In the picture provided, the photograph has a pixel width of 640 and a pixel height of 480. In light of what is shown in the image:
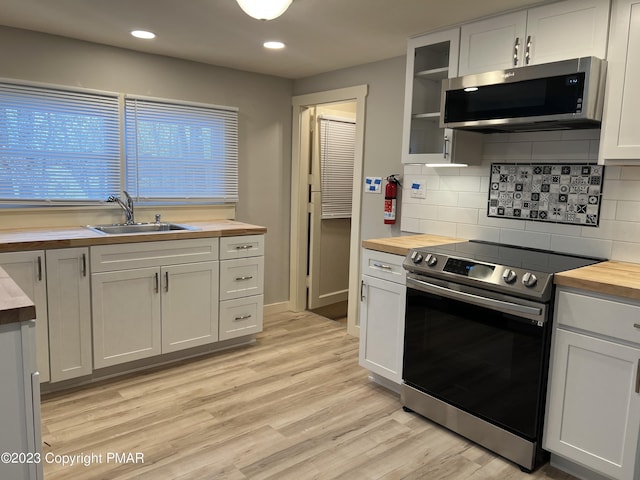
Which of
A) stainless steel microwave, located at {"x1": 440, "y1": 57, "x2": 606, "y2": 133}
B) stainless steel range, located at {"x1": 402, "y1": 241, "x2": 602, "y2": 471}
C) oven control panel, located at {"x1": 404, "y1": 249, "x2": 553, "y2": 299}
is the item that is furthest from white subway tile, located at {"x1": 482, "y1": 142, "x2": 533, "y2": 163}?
oven control panel, located at {"x1": 404, "y1": 249, "x2": 553, "y2": 299}

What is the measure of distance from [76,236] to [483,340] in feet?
7.88

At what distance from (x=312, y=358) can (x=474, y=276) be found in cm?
166

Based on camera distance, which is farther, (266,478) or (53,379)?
(53,379)

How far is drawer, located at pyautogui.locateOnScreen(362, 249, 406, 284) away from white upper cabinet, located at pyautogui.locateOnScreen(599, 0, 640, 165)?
3.93 feet

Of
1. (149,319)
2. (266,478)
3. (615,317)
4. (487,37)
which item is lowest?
(266,478)

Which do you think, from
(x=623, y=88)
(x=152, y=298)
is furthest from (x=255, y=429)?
(x=623, y=88)

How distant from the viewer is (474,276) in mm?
2338

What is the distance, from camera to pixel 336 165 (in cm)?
485

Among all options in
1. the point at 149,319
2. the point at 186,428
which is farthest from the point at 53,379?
the point at 186,428

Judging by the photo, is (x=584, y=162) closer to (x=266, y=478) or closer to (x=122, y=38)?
(x=266, y=478)

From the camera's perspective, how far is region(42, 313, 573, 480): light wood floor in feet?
7.36

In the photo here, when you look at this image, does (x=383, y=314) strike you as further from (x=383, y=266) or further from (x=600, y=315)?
(x=600, y=315)

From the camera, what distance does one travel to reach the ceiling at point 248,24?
256cm

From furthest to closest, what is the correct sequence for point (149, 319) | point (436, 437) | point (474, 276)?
1. point (149, 319)
2. point (436, 437)
3. point (474, 276)
